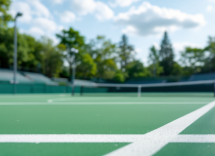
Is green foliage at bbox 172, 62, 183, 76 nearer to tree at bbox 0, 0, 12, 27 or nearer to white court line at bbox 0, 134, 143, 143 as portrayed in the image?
tree at bbox 0, 0, 12, 27

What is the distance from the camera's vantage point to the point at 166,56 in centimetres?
6631

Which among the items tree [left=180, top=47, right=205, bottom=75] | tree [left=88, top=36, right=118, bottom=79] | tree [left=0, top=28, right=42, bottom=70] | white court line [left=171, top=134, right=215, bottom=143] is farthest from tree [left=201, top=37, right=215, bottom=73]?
white court line [left=171, top=134, right=215, bottom=143]

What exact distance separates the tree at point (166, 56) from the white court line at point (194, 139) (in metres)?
65.6

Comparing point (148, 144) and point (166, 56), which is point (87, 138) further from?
point (166, 56)

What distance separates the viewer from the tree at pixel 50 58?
37.8 metres

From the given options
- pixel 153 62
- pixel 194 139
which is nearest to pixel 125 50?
pixel 153 62

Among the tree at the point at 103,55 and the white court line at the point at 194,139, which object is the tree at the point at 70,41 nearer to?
the tree at the point at 103,55

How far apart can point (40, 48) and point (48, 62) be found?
3.00 m

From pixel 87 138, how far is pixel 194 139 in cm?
108

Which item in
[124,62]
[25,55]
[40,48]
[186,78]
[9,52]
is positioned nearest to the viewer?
[9,52]

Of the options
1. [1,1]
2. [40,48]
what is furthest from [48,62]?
[1,1]

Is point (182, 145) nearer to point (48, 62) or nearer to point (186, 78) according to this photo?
point (48, 62)

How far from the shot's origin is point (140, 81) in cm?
4391

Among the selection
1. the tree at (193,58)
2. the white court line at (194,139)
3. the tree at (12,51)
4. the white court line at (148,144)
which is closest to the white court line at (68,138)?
the white court line at (148,144)
